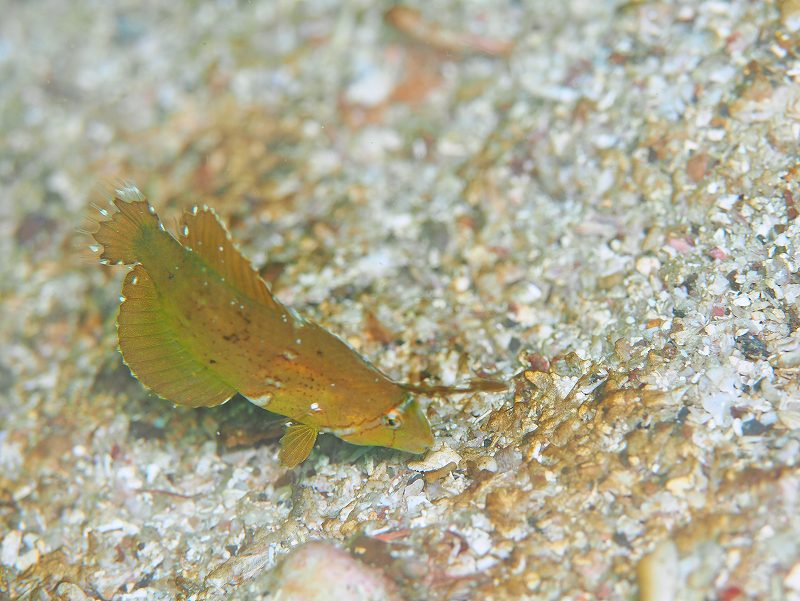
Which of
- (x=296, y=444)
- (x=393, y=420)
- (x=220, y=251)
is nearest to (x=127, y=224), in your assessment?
(x=220, y=251)

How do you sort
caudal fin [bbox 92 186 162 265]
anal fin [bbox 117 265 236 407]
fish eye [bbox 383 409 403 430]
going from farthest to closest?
caudal fin [bbox 92 186 162 265] < anal fin [bbox 117 265 236 407] < fish eye [bbox 383 409 403 430]

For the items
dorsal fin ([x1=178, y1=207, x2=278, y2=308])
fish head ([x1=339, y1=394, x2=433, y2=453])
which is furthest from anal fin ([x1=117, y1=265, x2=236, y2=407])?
fish head ([x1=339, y1=394, x2=433, y2=453])

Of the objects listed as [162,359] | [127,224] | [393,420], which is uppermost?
[127,224]

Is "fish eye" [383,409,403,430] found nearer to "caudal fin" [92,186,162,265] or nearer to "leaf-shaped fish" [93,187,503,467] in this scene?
"leaf-shaped fish" [93,187,503,467]

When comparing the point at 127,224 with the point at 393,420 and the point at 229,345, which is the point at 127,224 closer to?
the point at 229,345

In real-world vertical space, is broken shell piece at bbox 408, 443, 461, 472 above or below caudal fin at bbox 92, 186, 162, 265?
below

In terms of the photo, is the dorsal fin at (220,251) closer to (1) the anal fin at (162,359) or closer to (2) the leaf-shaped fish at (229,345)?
(2) the leaf-shaped fish at (229,345)

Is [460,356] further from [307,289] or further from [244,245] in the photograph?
[244,245]
